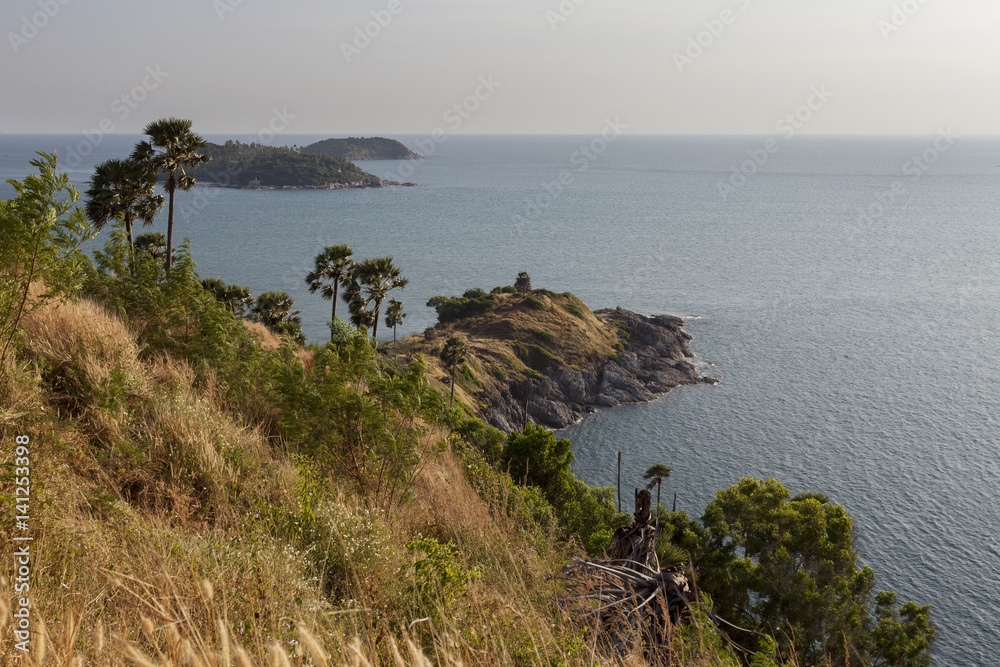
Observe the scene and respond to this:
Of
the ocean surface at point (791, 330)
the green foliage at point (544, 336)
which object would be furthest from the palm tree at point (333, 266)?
the green foliage at point (544, 336)

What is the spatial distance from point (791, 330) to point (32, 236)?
3965 inches

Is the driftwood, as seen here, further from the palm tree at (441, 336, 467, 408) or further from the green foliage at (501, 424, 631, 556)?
the palm tree at (441, 336, 467, 408)

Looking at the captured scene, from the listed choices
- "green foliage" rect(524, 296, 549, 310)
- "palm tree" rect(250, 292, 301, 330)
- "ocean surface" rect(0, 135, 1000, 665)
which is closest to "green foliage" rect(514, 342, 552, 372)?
"green foliage" rect(524, 296, 549, 310)

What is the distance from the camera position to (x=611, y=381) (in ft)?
245

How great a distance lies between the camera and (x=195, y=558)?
4.44 m

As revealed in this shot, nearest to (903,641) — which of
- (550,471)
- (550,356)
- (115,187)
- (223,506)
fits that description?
(550,471)

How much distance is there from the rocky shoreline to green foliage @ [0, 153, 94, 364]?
53595 millimetres

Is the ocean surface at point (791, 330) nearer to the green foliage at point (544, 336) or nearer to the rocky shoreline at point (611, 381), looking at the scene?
the rocky shoreline at point (611, 381)

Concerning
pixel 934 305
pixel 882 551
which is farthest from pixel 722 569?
pixel 934 305

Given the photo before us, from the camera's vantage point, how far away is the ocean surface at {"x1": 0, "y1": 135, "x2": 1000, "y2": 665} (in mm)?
50562

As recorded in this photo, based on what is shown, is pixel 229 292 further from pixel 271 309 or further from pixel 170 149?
pixel 170 149

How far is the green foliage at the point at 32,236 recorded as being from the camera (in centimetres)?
613

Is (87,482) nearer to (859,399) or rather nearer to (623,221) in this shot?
(859,399)

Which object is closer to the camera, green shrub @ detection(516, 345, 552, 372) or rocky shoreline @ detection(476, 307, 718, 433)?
rocky shoreline @ detection(476, 307, 718, 433)
